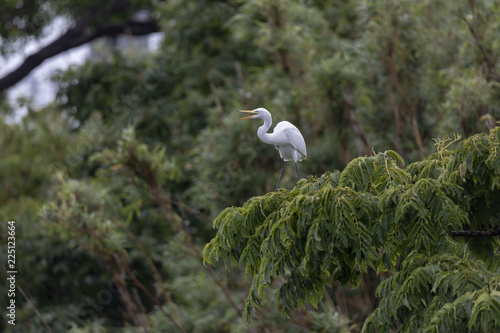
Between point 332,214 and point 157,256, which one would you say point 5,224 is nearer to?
point 157,256

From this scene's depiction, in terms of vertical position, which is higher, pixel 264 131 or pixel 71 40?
pixel 264 131

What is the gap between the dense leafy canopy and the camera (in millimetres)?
3195

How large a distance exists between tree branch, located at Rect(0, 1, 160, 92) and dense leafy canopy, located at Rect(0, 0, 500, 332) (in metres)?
0.18

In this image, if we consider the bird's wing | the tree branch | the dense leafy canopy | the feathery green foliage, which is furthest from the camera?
the tree branch

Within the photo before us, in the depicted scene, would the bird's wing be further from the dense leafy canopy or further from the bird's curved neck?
the dense leafy canopy

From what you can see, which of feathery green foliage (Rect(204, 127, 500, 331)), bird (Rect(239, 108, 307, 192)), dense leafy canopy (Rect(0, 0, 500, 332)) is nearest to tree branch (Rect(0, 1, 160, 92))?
dense leafy canopy (Rect(0, 0, 500, 332))

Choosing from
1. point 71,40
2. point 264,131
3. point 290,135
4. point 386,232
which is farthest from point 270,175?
point 71,40

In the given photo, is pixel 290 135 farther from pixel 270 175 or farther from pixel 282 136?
pixel 270 175

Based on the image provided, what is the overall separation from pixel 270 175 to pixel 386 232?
15.3 feet

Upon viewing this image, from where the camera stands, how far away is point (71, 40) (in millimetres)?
12641

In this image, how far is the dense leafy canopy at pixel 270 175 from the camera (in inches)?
126

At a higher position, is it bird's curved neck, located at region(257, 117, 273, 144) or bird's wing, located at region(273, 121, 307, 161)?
bird's curved neck, located at region(257, 117, 273, 144)

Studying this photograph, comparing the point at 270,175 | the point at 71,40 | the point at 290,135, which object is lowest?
the point at 71,40

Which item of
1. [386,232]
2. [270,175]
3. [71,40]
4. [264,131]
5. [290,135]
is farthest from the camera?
[71,40]
